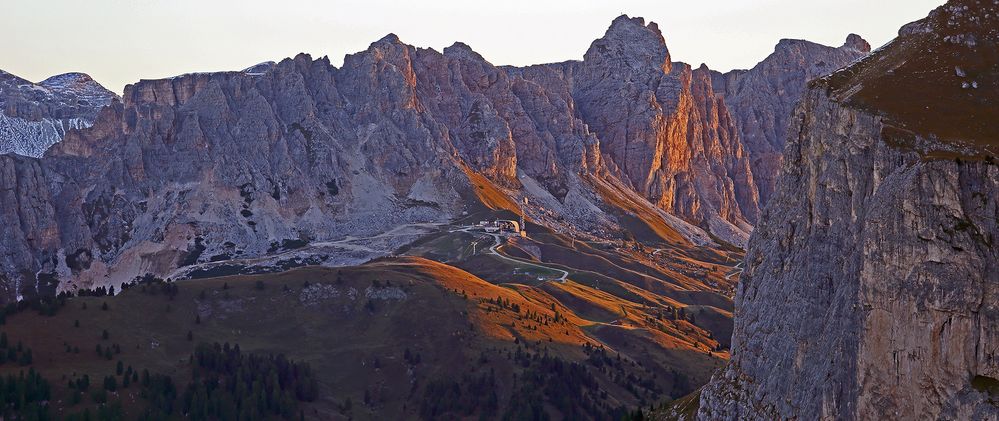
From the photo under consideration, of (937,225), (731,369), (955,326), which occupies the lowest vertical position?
(731,369)

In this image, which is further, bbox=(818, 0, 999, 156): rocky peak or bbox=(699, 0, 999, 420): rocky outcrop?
bbox=(818, 0, 999, 156): rocky peak

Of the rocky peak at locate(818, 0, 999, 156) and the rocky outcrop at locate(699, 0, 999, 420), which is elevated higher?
the rocky peak at locate(818, 0, 999, 156)

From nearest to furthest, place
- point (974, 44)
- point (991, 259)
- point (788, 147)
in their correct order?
point (991, 259) < point (974, 44) < point (788, 147)

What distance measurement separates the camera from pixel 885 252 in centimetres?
9188

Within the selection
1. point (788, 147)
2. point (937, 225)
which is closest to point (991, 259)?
point (937, 225)

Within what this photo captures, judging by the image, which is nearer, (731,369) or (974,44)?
(974,44)

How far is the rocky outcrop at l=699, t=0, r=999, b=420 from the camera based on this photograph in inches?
3489

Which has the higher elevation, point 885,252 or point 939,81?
point 939,81

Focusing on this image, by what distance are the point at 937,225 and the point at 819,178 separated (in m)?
18.2

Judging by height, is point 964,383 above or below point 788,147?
below

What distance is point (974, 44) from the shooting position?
10544 centimetres

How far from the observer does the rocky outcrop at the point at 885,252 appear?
88.6 metres

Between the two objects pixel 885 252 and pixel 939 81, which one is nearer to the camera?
pixel 885 252

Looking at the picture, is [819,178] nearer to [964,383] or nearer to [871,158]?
[871,158]
